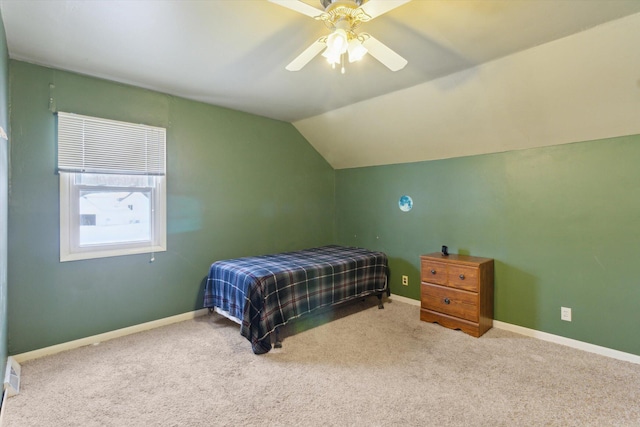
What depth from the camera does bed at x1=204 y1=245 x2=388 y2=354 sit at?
2.66m

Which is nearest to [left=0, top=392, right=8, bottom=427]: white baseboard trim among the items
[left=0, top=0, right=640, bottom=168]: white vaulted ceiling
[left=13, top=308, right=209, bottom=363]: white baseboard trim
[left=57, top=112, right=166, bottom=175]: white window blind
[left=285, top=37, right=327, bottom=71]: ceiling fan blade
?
[left=13, top=308, right=209, bottom=363]: white baseboard trim

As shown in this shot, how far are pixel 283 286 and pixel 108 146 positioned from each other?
2015mm

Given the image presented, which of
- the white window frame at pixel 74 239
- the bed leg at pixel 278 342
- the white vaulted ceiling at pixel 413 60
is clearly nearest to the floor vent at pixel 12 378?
the white window frame at pixel 74 239

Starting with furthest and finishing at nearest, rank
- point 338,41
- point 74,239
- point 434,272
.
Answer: point 434,272 < point 74,239 < point 338,41

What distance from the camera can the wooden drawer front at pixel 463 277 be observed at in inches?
116

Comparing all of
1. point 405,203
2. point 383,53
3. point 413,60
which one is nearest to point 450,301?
point 405,203

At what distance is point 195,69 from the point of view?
2.63 meters

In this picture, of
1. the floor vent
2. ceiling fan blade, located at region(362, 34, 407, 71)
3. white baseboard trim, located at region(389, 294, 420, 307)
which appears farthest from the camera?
white baseboard trim, located at region(389, 294, 420, 307)

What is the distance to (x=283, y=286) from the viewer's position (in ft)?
9.29

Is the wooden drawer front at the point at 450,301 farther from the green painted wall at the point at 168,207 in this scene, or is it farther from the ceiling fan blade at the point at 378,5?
the ceiling fan blade at the point at 378,5

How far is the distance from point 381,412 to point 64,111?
3325 millimetres

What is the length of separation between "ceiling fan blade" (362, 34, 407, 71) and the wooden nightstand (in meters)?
2.01

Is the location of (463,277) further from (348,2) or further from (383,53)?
(348,2)

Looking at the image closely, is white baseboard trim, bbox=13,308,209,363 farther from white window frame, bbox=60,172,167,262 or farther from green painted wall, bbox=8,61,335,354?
white window frame, bbox=60,172,167,262
